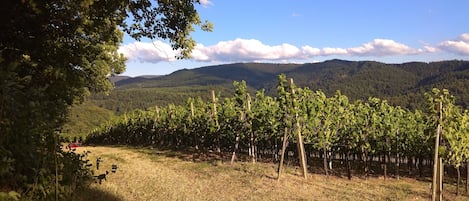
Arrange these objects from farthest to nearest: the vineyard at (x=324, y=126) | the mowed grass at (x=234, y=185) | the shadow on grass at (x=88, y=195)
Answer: the vineyard at (x=324, y=126), the mowed grass at (x=234, y=185), the shadow on grass at (x=88, y=195)

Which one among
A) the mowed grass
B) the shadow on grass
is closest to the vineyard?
the mowed grass

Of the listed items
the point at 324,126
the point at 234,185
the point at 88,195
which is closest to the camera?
the point at 88,195

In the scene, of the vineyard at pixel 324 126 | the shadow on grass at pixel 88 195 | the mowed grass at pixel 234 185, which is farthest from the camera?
the vineyard at pixel 324 126

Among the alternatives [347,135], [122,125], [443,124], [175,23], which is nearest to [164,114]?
[122,125]

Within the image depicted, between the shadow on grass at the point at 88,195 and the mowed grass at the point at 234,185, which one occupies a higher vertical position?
the shadow on grass at the point at 88,195

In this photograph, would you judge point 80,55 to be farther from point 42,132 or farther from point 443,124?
point 443,124

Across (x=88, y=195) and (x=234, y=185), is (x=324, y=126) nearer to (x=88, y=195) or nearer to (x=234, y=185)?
(x=234, y=185)

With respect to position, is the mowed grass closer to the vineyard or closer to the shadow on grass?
the vineyard

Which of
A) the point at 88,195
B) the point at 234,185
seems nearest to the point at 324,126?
the point at 234,185

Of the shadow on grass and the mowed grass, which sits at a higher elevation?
the shadow on grass

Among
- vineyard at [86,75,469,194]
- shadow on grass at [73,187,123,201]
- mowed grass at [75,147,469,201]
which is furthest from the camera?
vineyard at [86,75,469,194]

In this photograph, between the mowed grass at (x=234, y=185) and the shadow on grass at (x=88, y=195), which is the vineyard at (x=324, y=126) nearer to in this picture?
the mowed grass at (x=234, y=185)

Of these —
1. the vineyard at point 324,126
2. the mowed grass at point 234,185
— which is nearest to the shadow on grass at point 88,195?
the mowed grass at point 234,185

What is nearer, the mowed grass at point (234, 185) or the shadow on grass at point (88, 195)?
the shadow on grass at point (88, 195)
